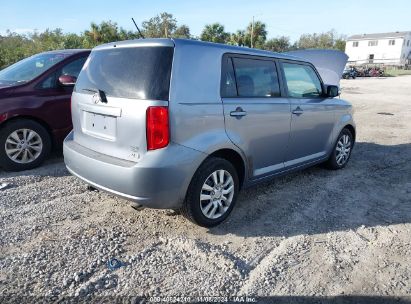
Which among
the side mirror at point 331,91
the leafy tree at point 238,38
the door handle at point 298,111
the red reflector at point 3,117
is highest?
the leafy tree at point 238,38

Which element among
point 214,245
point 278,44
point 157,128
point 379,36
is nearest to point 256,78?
point 157,128

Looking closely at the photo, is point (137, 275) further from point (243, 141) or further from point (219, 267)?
point (243, 141)

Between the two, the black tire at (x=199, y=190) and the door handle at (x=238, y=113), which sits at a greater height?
the door handle at (x=238, y=113)

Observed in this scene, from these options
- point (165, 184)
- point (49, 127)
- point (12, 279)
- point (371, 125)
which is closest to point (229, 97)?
point (165, 184)

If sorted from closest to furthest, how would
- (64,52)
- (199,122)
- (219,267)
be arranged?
1. (219,267)
2. (199,122)
3. (64,52)

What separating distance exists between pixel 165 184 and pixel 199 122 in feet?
2.14

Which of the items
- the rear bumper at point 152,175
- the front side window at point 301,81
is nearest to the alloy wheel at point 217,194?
the rear bumper at point 152,175

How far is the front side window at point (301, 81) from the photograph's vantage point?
4.43 m

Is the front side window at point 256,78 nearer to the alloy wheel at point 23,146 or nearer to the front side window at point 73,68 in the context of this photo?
the front side window at point 73,68

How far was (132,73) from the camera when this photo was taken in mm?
3199

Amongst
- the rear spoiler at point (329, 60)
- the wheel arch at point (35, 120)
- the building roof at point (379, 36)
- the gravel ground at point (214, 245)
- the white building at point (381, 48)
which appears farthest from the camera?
the white building at point (381, 48)

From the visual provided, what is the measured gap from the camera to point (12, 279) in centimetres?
277

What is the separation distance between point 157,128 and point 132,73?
612 mm

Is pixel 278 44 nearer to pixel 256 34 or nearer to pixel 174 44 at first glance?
pixel 256 34
